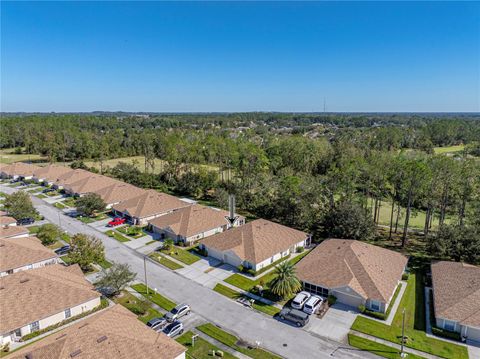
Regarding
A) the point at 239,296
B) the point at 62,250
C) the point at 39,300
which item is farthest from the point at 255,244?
the point at 62,250

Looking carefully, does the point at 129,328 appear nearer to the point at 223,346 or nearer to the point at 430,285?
the point at 223,346

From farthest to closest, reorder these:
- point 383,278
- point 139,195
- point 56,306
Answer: point 139,195
point 383,278
point 56,306

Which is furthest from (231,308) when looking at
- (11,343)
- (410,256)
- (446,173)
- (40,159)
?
(40,159)

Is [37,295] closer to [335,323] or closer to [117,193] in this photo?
[335,323]

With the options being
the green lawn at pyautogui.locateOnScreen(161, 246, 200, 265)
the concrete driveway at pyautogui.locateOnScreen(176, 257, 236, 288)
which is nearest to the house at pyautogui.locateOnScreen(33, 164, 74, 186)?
the green lawn at pyautogui.locateOnScreen(161, 246, 200, 265)

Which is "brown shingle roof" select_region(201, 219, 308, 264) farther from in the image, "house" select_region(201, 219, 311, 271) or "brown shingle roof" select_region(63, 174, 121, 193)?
"brown shingle roof" select_region(63, 174, 121, 193)

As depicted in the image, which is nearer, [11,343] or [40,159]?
[11,343]

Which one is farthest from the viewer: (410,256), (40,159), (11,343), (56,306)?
(40,159)
